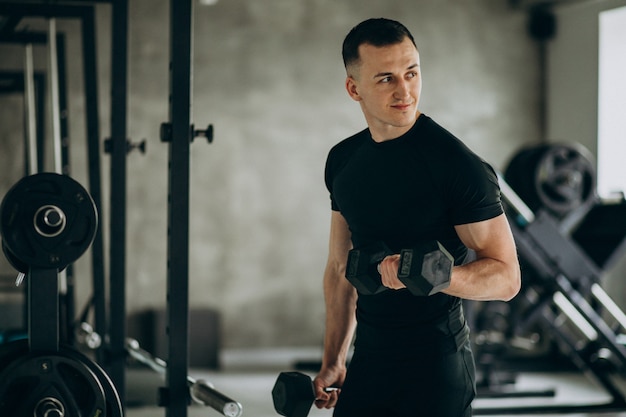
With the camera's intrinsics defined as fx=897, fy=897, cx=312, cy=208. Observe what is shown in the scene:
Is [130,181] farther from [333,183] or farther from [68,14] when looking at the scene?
[333,183]

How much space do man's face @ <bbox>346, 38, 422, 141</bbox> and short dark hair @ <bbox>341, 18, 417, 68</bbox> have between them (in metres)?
0.01

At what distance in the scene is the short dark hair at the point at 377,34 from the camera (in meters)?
1.93

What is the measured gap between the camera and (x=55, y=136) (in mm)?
4230

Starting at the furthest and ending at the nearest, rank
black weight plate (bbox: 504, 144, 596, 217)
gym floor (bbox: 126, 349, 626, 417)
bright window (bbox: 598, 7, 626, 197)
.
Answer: bright window (bbox: 598, 7, 626, 197)
black weight plate (bbox: 504, 144, 596, 217)
gym floor (bbox: 126, 349, 626, 417)

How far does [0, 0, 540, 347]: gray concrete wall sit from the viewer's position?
261 inches

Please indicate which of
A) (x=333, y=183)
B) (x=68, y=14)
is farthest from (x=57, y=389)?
(x=68, y=14)

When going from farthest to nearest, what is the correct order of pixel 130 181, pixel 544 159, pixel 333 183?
pixel 130 181
pixel 544 159
pixel 333 183

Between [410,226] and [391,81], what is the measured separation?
1.03ft

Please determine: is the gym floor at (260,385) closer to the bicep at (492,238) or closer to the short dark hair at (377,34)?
the bicep at (492,238)

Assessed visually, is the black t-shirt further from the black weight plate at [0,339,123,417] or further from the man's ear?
the black weight plate at [0,339,123,417]

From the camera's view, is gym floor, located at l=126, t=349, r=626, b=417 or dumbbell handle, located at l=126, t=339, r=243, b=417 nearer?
Answer: dumbbell handle, located at l=126, t=339, r=243, b=417

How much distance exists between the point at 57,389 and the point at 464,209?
1.14 metres

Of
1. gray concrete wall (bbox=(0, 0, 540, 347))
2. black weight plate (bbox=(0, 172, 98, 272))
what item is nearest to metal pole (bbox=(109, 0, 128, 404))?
black weight plate (bbox=(0, 172, 98, 272))

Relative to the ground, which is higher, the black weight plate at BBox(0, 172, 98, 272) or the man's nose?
the man's nose
